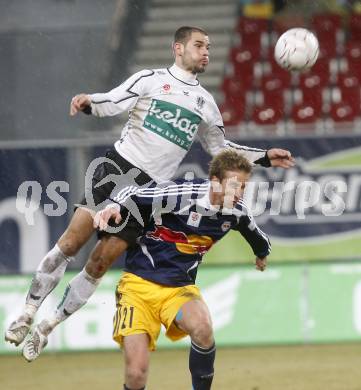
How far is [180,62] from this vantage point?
26.5 ft

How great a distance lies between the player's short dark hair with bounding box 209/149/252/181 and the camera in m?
7.01

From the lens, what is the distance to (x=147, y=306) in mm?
7246

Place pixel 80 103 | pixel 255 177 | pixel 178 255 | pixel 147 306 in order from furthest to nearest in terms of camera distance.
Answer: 1. pixel 255 177
2. pixel 80 103
3. pixel 178 255
4. pixel 147 306

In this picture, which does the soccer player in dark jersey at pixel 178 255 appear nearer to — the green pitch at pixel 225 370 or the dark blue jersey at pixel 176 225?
the dark blue jersey at pixel 176 225

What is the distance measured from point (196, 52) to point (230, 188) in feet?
4.73

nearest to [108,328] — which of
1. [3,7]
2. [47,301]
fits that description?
[47,301]

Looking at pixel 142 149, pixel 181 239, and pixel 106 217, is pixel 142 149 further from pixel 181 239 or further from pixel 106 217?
pixel 106 217

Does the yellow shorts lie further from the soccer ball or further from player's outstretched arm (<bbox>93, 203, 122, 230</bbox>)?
the soccer ball

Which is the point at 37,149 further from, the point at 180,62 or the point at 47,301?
the point at 180,62

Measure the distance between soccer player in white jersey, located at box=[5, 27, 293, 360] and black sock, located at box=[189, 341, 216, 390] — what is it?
107 centimetres

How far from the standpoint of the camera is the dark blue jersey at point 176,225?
Answer: 7.28 meters

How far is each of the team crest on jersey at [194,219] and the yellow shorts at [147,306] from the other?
45 cm

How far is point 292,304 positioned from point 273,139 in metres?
1.91

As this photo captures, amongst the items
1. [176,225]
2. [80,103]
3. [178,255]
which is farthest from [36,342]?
[80,103]
